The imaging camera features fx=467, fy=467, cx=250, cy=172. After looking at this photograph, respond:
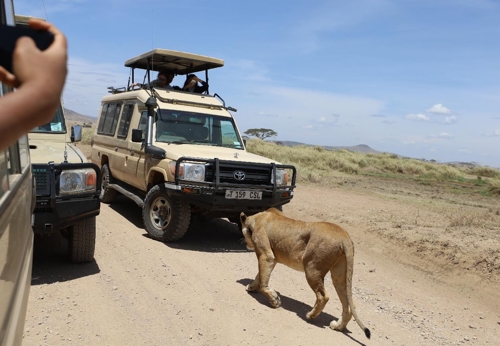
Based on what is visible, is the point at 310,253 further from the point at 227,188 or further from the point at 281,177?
the point at 281,177

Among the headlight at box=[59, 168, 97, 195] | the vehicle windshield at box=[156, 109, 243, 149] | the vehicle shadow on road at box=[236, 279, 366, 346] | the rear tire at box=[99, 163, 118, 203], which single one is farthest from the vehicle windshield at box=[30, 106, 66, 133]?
the vehicle shadow on road at box=[236, 279, 366, 346]

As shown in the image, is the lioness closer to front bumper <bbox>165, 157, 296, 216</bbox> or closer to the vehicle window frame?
Answer: front bumper <bbox>165, 157, 296, 216</bbox>

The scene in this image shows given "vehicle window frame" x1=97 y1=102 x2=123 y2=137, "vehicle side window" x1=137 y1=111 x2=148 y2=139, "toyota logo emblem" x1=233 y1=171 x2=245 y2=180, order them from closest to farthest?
1. "toyota logo emblem" x1=233 y1=171 x2=245 y2=180
2. "vehicle side window" x1=137 y1=111 x2=148 y2=139
3. "vehicle window frame" x1=97 y1=102 x2=123 y2=137

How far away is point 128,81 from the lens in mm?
10125

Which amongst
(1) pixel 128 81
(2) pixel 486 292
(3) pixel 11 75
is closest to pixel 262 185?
(2) pixel 486 292

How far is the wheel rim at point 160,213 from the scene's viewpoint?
674 centimetres

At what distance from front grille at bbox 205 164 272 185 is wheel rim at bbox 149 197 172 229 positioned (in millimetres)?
790

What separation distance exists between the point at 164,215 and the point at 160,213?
86 mm

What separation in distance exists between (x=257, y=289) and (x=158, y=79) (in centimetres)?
601

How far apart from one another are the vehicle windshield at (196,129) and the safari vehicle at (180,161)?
0.02 m

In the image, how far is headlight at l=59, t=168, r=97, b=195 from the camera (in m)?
4.43

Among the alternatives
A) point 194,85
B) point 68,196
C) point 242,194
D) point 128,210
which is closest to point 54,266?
point 68,196

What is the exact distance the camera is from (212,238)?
7.46 metres

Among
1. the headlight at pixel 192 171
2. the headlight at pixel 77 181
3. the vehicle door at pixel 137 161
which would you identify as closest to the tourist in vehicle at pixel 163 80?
the vehicle door at pixel 137 161
